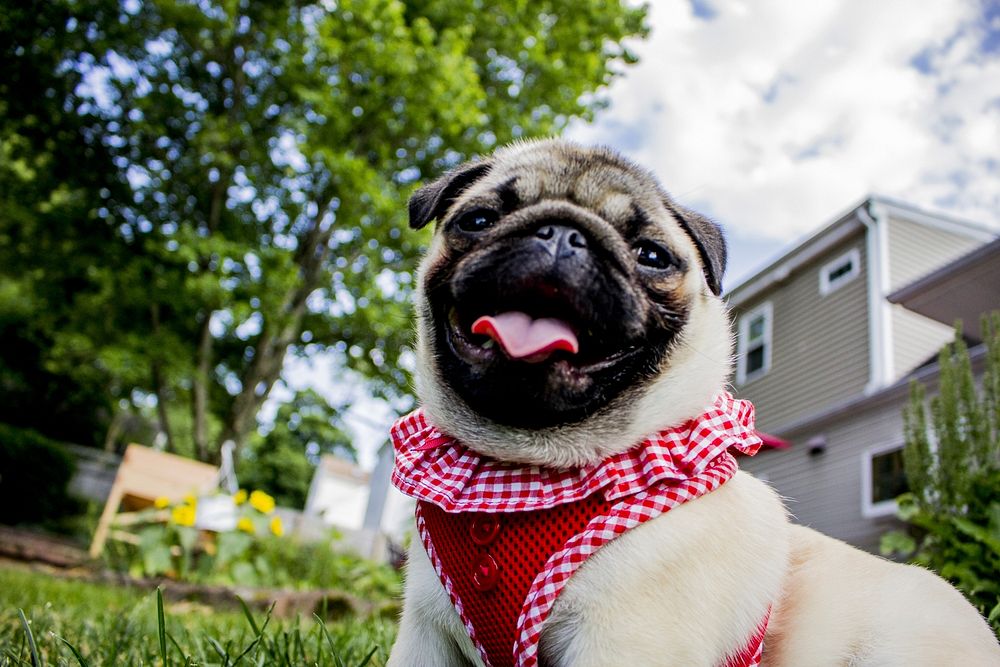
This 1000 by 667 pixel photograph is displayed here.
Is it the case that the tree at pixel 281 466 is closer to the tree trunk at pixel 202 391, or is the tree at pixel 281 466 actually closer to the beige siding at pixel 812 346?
the tree trunk at pixel 202 391

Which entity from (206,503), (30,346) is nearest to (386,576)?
(206,503)

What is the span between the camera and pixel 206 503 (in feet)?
27.4

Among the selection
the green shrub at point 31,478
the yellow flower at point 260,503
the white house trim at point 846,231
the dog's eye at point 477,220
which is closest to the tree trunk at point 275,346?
the yellow flower at point 260,503

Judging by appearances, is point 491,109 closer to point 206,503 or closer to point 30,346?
point 206,503

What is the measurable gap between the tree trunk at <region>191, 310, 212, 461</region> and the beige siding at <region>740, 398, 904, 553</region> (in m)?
11.2

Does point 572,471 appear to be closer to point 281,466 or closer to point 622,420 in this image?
point 622,420

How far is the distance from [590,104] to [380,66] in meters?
6.33

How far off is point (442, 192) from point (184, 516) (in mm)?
6913

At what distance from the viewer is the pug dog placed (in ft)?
5.56

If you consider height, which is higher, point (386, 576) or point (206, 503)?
point (206, 503)

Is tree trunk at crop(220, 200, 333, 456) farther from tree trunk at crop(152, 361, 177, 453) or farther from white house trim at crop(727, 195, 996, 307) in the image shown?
white house trim at crop(727, 195, 996, 307)

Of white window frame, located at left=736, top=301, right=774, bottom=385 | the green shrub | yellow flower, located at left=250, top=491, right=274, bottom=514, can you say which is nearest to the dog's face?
yellow flower, located at left=250, top=491, right=274, bottom=514

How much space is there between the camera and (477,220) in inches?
83.4

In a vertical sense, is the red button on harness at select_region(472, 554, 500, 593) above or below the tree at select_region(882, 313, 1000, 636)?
below
